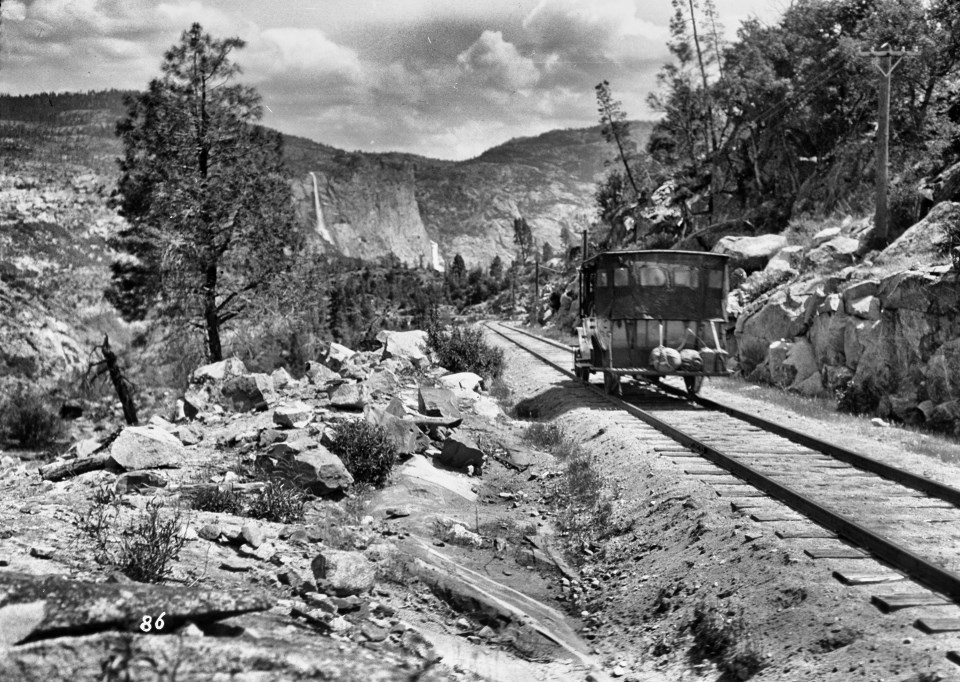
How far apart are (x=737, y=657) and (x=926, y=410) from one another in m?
9.50

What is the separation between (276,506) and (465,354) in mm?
13507

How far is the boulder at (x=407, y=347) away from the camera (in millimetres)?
19922

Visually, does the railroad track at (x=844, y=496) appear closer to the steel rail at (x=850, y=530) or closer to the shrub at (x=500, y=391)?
the steel rail at (x=850, y=530)

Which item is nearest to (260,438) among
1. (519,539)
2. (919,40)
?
(519,539)

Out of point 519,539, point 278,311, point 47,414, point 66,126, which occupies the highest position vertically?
point 66,126

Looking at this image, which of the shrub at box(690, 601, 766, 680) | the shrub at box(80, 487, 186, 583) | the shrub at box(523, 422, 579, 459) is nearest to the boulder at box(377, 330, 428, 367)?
the shrub at box(523, 422, 579, 459)

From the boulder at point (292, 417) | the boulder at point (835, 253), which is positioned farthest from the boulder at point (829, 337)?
the boulder at point (292, 417)

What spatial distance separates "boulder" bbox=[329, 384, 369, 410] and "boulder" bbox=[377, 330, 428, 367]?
7.27 meters

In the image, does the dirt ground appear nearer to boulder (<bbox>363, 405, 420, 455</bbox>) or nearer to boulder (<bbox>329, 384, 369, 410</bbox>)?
boulder (<bbox>363, 405, 420, 455</bbox>)

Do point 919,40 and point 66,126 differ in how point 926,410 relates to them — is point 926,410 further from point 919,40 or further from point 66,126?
point 66,126

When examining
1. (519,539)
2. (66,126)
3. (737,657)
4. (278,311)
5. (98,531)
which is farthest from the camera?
(66,126)

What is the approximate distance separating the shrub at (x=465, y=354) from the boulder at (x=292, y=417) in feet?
30.6

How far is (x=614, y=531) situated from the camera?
7535mm

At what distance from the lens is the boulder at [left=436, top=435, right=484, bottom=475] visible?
991 cm
